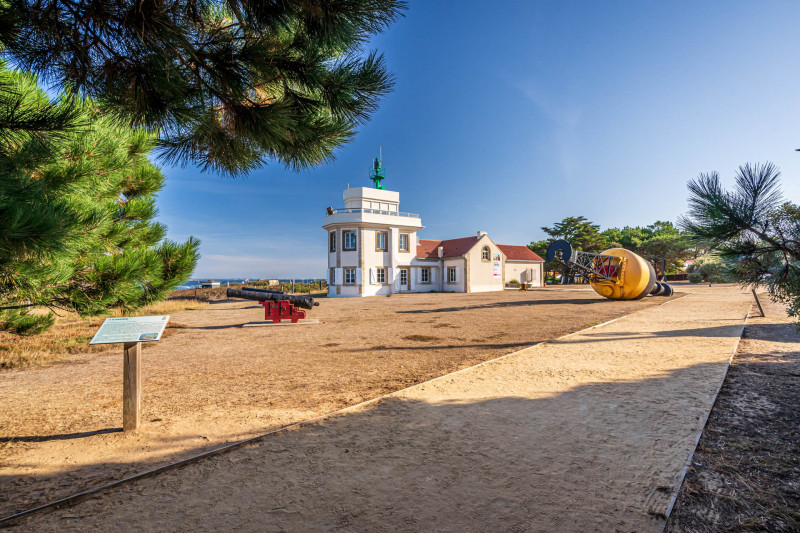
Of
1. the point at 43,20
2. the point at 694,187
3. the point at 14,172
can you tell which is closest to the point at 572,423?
the point at 694,187

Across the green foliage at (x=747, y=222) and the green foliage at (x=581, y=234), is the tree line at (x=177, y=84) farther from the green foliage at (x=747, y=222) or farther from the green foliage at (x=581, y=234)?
the green foliage at (x=581, y=234)

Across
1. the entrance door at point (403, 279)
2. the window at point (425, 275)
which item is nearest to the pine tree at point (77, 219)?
the entrance door at point (403, 279)

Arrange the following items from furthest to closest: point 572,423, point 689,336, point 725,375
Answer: point 689,336, point 725,375, point 572,423

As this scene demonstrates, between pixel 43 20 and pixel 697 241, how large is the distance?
589 cm

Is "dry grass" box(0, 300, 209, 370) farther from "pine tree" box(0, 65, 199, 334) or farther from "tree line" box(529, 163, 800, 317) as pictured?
"tree line" box(529, 163, 800, 317)

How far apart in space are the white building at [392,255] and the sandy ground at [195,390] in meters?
18.6

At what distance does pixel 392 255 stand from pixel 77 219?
1100 inches

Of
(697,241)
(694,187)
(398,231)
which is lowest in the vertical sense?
(697,241)

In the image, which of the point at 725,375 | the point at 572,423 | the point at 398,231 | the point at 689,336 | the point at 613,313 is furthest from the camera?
the point at 398,231

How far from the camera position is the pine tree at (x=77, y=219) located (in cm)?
279

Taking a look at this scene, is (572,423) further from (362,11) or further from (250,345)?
(250,345)

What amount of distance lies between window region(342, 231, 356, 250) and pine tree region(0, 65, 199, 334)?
21587 millimetres

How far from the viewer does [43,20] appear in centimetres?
270

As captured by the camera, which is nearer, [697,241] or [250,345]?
[697,241]
